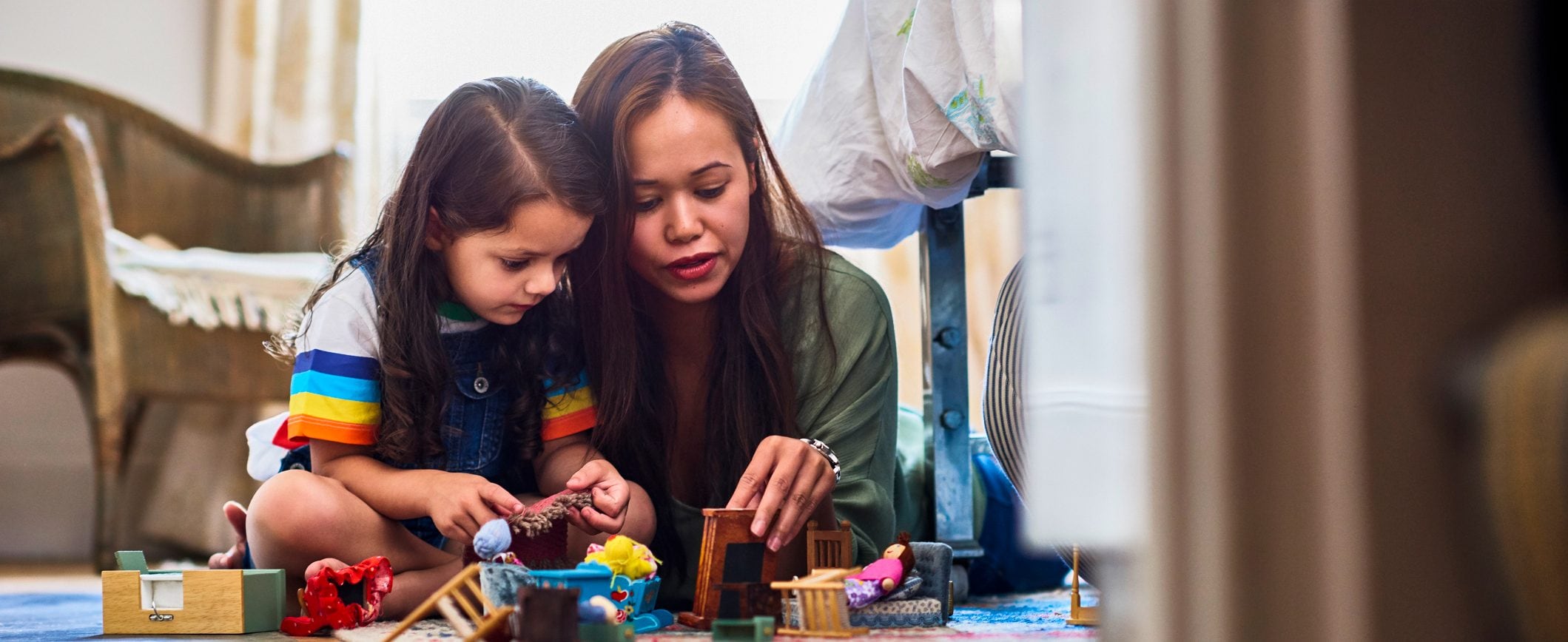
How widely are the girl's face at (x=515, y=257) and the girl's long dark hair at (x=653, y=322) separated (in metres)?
0.07

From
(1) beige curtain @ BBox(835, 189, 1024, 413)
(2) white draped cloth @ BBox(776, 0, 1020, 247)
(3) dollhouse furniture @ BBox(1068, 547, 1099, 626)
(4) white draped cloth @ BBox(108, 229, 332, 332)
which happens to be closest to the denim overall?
(2) white draped cloth @ BBox(776, 0, 1020, 247)

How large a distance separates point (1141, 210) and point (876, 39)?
0.84 meters

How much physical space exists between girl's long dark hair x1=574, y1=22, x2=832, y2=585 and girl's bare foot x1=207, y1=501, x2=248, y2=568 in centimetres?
38

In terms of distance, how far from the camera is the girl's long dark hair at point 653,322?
112 centimetres

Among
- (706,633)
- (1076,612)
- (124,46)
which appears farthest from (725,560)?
(124,46)

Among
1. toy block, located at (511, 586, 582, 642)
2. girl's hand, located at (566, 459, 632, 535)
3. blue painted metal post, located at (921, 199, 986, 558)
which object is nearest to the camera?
toy block, located at (511, 586, 582, 642)

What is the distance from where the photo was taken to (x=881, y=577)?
0.88 metres

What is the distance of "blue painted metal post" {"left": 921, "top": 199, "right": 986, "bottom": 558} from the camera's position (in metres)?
1.22

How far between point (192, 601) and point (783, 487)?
44cm

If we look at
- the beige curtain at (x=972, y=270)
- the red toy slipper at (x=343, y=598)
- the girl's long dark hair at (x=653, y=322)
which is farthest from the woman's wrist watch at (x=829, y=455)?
the beige curtain at (x=972, y=270)

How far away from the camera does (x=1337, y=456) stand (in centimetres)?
36

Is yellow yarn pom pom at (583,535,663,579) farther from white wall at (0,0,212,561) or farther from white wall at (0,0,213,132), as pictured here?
white wall at (0,0,213,132)

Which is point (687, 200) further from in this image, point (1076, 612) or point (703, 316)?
point (1076, 612)

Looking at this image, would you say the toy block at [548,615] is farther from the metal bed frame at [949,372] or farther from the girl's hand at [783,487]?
the metal bed frame at [949,372]
